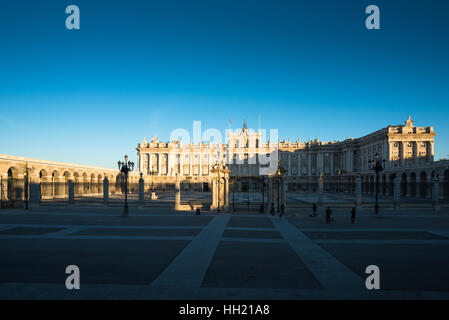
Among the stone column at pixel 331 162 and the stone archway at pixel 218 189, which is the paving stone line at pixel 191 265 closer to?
the stone archway at pixel 218 189

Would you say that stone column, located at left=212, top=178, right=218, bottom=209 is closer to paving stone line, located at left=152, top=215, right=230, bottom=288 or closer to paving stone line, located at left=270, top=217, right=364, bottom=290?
paving stone line, located at left=152, top=215, right=230, bottom=288

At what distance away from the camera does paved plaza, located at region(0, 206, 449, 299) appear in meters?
7.80

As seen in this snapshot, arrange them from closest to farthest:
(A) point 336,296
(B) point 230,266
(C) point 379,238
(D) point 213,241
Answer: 1. (A) point 336,296
2. (B) point 230,266
3. (D) point 213,241
4. (C) point 379,238

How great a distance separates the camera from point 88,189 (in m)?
58.6

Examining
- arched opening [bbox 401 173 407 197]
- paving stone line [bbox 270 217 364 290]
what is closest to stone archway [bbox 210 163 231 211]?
paving stone line [bbox 270 217 364 290]

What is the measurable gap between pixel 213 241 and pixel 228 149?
270 ft

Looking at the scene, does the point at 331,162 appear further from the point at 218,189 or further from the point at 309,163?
the point at 218,189

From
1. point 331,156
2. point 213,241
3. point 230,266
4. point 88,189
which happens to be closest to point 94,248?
point 213,241

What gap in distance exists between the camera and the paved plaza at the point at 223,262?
307 inches

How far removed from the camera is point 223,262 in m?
10.5

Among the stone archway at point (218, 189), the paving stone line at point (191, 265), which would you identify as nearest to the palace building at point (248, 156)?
the stone archway at point (218, 189)

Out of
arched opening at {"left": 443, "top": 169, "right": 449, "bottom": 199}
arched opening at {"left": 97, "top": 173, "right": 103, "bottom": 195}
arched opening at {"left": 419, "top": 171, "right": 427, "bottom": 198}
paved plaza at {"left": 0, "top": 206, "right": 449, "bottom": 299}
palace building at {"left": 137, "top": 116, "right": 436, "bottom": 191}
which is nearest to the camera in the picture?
paved plaza at {"left": 0, "top": 206, "right": 449, "bottom": 299}
